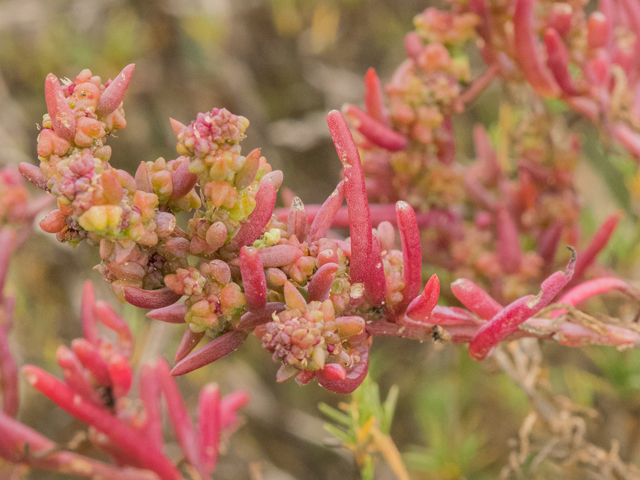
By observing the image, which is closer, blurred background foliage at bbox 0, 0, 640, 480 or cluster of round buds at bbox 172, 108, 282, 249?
cluster of round buds at bbox 172, 108, 282, 249

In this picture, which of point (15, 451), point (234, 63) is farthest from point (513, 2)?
point (234, 63)

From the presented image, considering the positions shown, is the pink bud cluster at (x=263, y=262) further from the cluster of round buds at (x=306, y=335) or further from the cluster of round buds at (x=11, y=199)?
the cluster of round buds at (x=11, y=199)

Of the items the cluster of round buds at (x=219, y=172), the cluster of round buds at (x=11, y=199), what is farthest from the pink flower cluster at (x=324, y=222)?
the cluster of round buds at (x=11, y=199)

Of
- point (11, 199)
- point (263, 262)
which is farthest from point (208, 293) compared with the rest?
point (11, 199)

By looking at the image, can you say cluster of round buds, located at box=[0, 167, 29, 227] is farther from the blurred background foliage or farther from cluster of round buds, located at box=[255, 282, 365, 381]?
cluster of round buds, located at box=[255, 282, 365, 381]

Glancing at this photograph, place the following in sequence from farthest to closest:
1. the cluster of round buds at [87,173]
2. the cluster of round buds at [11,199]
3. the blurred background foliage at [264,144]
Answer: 1. the blurred background foliage at [264,144]
2. the cluster of round buds at [11,199]
3. the cluster of round buds at [87,173]

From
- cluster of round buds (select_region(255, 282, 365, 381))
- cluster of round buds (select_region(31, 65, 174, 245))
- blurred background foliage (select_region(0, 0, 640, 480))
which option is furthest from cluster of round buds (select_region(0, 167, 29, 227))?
cluster of round buds (select_region(255, 282, 365, 381))

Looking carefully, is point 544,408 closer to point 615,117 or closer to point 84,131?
point 615,117
